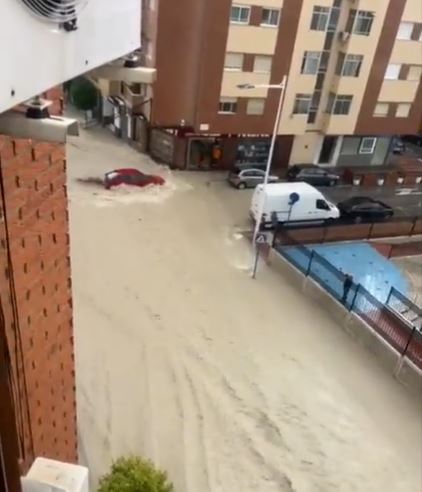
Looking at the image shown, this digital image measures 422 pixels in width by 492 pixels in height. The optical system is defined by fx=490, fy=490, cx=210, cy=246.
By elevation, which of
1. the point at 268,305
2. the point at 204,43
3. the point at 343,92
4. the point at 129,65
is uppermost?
the point at 129,65

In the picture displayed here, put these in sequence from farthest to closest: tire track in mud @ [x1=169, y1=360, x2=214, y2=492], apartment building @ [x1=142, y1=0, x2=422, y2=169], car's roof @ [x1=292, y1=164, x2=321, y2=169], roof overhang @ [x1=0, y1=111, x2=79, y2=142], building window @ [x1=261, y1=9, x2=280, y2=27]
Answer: car's roof @ [x1=292, y1=164, x2=321, y2=169], building window @ [x1=261, y1=9, x2=280, y2=27], apartment building @ [x1=142, y1=0, x2=422, y2=169], tire track in mud @ [x1=169, y1=360, x2=214, y2=492], roof overhang @ [x1=0, y1=111, x2=79, y2=142]

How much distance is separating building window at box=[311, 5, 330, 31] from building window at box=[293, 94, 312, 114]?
245 cm

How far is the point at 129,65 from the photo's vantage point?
95.0 inches

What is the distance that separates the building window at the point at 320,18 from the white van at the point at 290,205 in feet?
20.0

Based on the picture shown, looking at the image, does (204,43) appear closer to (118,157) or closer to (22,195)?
(118,157)

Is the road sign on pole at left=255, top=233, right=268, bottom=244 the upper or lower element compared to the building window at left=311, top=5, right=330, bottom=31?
lower

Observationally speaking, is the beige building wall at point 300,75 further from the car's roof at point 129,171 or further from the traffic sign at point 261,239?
the traffic sign at point 261,239

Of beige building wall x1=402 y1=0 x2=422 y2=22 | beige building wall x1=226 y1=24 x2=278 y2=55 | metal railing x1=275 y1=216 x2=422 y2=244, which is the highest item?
beige building wall x1=402 y1=0 x2=422 y2=22

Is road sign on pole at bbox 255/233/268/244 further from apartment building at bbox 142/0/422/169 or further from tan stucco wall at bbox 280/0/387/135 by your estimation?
tan stucco wall at bbox 280/0/387/135

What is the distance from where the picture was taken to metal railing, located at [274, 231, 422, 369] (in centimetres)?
1057

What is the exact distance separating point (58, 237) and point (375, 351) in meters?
9.18

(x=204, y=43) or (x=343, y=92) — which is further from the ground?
(x=204, y=43)

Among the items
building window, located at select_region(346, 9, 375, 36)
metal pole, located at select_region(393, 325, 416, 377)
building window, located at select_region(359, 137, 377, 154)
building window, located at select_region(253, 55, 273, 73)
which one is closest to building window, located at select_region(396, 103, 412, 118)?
building window, located at select_region(359, 137, 377, 154)

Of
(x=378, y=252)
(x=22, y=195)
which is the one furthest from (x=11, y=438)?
(x=378, y=252)
